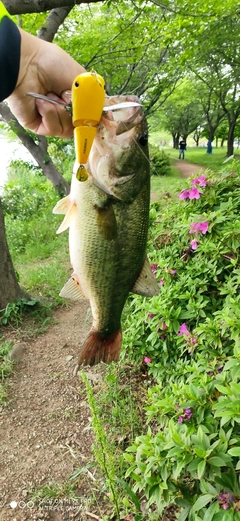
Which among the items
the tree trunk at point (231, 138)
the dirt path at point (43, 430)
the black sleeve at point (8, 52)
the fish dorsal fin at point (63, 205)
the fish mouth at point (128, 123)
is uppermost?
the tree trunk at point (231, 138)

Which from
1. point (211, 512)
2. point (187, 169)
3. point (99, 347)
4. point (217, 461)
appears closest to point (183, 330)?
point (99, 347)

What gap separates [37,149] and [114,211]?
22.5ft

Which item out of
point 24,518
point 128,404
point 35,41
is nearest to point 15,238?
point 128,404

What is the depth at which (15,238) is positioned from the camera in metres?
7.73

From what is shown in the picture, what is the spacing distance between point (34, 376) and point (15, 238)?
4.45 metres

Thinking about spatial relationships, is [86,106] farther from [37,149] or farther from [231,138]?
[231,138]

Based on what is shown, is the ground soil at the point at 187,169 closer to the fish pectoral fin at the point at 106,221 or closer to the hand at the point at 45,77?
the hand at the point at 45,77

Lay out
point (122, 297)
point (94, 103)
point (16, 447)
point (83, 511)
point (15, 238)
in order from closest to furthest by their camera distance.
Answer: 1. point (94, 103)
2. point (122, 297)
3. point (83, 511)
4. point (16, 447)
5. point (15, 238)

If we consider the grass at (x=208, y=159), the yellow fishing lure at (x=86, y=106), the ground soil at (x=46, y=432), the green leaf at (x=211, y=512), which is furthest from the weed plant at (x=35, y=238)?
the grass at (x=208, y=159)

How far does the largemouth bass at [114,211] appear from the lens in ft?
4.73

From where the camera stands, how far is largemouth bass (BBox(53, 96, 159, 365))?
4.73ft

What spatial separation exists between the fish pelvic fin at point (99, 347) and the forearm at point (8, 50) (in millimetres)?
1147

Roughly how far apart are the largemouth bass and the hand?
0.85ft

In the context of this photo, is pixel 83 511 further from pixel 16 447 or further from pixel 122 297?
pixel 122 297
